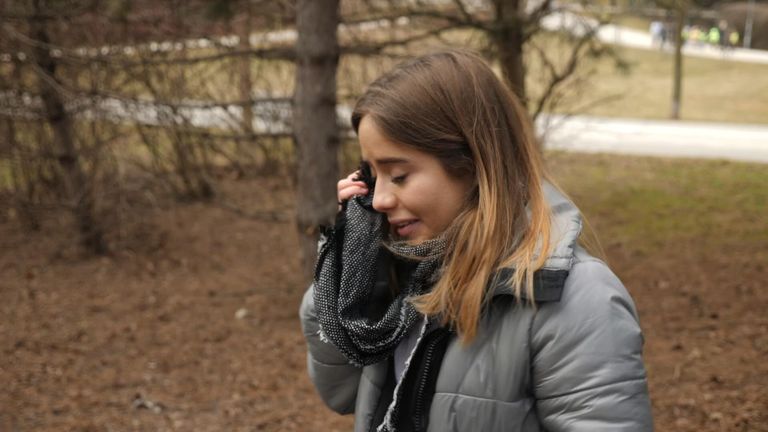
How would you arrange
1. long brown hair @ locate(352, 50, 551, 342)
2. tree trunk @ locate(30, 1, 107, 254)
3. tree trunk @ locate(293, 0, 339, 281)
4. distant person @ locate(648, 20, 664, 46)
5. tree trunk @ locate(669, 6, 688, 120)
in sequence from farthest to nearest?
distant person @ locate(648, 20, 664, 46), tree trunk @ locate(669, 6, 688, 120), tree trunk @ locate(30, 1, 107, 254), tree trunk @ locate(293, 0, 339, 281), long brown hair @ locate(352, 50, 551, 342)

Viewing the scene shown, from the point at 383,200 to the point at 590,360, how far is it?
0.53 meters

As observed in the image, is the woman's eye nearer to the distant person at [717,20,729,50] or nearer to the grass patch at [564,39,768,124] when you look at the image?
the grass patch at [564,39,768,124]

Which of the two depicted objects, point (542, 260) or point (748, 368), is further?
point (748, 368)

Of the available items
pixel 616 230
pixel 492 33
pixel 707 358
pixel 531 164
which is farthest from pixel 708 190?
pixel 531 164

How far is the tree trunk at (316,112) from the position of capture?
17.2ft

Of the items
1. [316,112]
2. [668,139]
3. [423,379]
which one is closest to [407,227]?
[423,379]

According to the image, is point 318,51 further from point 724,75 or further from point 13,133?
point 724,75

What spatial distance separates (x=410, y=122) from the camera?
5.84 ft

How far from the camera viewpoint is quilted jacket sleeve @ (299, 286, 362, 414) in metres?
2.14

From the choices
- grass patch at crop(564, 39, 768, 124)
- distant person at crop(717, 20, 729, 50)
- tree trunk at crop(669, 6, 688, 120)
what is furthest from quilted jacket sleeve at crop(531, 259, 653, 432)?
distant person at crop(717, 20, 729, 50)

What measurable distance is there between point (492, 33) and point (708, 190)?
4624mm

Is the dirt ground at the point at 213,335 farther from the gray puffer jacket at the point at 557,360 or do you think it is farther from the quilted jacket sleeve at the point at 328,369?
the gray puffer jacket at the point at 557,360

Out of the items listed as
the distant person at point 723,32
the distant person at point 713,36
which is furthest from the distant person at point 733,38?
the distant person at point 713,36

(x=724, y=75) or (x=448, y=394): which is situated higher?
(x=448, y=394)
